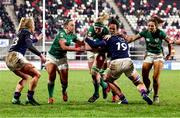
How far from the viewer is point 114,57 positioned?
52.0 feet

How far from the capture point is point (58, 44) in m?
17.0

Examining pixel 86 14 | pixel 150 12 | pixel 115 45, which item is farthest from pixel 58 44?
pixel 150 12

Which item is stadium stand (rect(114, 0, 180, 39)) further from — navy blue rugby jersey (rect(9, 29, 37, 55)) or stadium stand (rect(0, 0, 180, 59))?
navy blue rugby jersey (rect(9, 29, 37, 55))

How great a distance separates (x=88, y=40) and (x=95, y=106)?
68.4 inches

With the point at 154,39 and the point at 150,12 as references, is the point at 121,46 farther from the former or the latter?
the point at 150,12

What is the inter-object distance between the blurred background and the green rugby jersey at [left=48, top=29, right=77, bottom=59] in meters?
29.0

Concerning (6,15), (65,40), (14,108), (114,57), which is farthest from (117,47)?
(6,15)

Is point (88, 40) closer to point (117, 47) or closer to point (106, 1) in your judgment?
point (117, 47)

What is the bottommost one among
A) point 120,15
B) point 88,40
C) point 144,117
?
point 120,15

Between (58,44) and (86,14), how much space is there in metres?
33.0

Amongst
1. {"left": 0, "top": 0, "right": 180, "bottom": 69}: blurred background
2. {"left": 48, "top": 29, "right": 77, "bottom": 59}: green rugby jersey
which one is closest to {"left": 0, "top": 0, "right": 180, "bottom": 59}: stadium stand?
{"left": 0, "top": 0, "right": 180, "bottom": 69}: blurred background

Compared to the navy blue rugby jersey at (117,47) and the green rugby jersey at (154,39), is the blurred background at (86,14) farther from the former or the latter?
the navy blue rugby jersey at (117,47)

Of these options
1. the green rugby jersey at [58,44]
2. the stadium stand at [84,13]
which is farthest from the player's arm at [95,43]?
the stadium stand at [84,13]

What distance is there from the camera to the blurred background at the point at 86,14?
4797 cm
